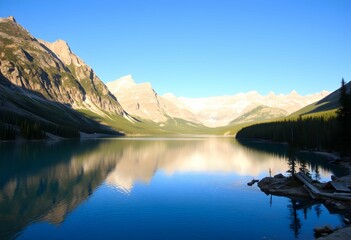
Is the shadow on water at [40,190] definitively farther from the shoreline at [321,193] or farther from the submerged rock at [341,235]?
the shoreline at [321,193]

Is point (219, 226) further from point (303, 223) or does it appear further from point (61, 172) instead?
point (61, 172)

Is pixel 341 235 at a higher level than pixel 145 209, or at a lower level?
higher

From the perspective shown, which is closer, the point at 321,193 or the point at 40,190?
the point at 321,193

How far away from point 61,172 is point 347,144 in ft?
270

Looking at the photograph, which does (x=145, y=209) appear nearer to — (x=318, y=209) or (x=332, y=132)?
(x=318, y=209)

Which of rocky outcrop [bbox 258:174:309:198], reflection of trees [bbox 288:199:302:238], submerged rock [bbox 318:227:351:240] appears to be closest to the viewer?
submerged rock [bbox 318:227:351:240]

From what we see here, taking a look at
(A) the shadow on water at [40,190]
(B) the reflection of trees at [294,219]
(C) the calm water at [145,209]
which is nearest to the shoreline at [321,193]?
(C) the calm water at [145,209]

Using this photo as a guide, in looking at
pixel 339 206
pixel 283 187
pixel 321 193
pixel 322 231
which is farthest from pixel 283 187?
pixel 322 231

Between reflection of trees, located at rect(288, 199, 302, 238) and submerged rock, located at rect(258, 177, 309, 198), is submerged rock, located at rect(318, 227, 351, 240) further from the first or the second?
submerged rock, located at rect(258, 177, 309, 198)

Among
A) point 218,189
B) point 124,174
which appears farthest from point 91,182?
point 218,189

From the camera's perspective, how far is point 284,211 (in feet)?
138

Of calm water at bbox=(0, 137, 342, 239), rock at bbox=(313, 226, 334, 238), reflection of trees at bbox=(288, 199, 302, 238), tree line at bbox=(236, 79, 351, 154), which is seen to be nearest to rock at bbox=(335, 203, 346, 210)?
calm water at bbox=(0, 137, 342, 239)

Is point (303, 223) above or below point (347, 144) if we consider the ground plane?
below

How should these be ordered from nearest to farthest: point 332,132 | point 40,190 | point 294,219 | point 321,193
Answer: point 294,219 → point 321,193 → point 40,190 → point 332,132
